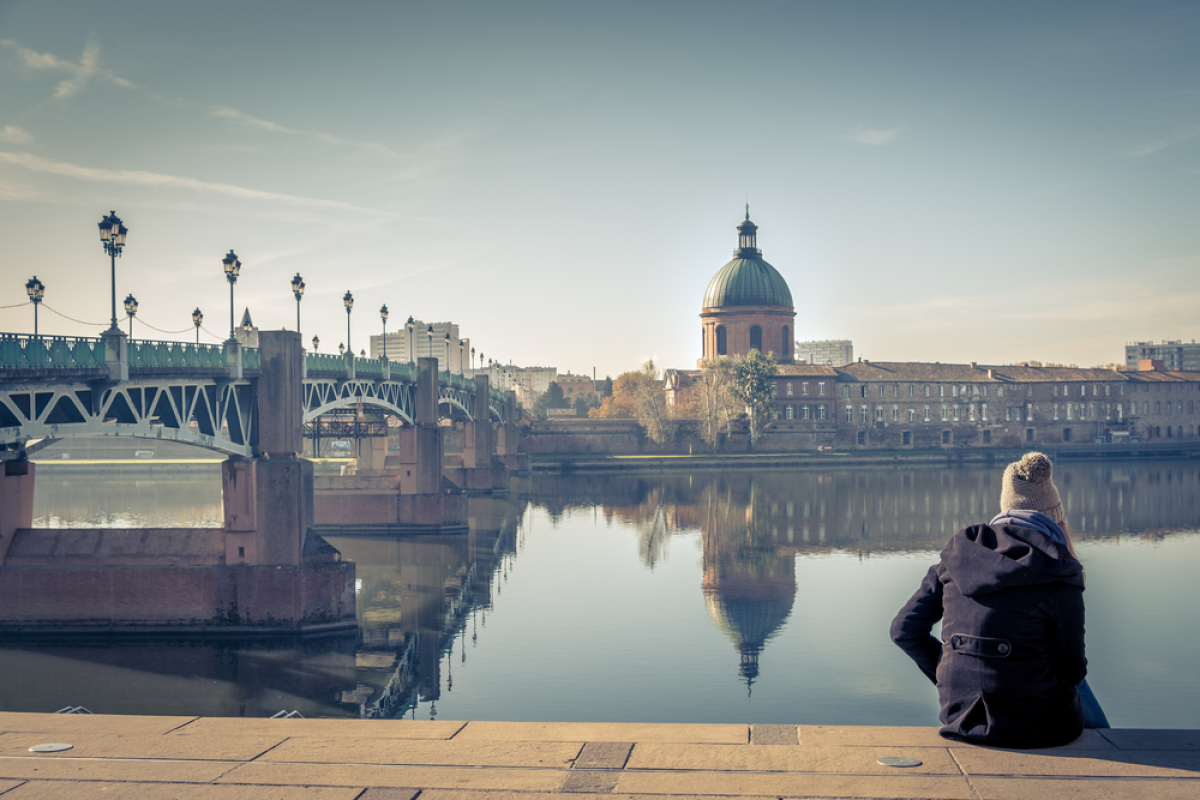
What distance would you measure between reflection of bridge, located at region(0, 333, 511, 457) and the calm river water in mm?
5682

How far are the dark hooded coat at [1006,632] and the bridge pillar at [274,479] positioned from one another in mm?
24733

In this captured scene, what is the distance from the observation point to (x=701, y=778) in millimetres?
6070

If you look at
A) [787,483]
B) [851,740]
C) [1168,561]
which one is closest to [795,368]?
[787,483]

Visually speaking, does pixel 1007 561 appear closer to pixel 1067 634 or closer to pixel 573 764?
pixel 1067 634

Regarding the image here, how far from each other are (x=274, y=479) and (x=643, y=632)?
37.2ft

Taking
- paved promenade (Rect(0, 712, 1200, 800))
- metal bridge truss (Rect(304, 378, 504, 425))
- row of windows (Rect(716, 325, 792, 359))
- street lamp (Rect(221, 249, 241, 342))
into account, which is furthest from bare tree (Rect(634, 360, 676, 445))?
paved promenade (Rect(0, 712, 1200, 800))

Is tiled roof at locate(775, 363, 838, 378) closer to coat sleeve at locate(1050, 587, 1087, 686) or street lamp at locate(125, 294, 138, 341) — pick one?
street lamp at locate(125, 294, 138, 341)

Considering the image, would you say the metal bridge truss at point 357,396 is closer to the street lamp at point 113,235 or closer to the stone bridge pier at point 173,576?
Result: the stone bridge pier at point 173,576

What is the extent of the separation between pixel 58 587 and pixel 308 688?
911 cm

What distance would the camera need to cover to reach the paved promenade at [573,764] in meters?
5.80

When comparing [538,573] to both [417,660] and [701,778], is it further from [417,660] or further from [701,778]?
[701,778]

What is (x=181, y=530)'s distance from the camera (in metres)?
28.3

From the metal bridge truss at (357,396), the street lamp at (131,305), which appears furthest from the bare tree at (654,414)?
the street lamp at (131,305)

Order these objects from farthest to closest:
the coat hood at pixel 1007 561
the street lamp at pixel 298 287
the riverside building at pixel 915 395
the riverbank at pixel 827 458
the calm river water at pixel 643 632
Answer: the riverside building at pixel 915 395 → the riverbank at pixel 827 458 → the street lamp at pixel 298 287 → the calm river water at pixel 643 632 → the coat hood at pixel 1007 561
